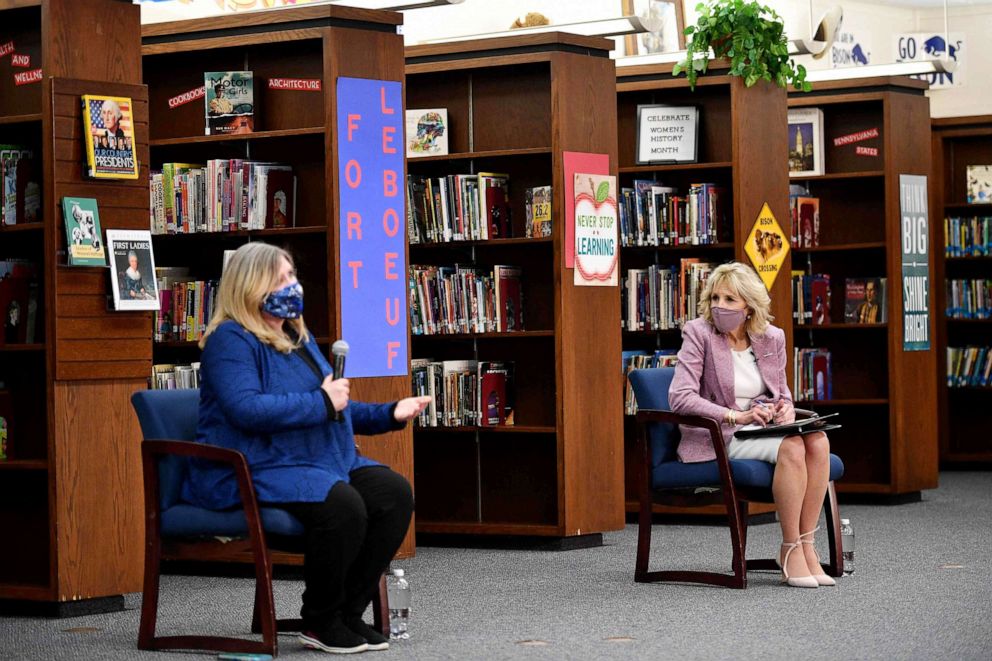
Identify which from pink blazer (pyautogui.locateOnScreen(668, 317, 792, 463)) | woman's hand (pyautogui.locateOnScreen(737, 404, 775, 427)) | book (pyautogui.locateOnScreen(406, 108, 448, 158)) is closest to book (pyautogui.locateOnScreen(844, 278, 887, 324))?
book (pyautogui.locateOnScreen(406, 108, 448, 158))

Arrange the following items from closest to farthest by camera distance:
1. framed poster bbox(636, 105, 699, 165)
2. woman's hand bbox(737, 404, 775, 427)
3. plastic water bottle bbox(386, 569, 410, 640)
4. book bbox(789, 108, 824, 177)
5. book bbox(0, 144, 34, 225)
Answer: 1. plastic water bottle bbox(386, 569, 410, 640)
2. book bbox(0, 144, 34, 225)
3. woman's hand bbox(737, 404, 775, 427)
4. framed poster bbox(636, 105, 699, 165)
5. book bbox(789, 108, 824, 177)

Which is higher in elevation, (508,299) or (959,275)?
(959,275)

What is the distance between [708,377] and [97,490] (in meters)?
2.32

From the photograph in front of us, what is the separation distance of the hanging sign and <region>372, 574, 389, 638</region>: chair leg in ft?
9.34

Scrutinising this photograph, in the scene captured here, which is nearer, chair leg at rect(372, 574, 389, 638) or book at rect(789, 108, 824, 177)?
chair leg at rect(372, 574, 389, 638)

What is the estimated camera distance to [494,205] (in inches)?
296

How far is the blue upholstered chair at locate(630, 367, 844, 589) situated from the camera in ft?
19.2

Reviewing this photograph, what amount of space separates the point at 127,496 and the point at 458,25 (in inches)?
211

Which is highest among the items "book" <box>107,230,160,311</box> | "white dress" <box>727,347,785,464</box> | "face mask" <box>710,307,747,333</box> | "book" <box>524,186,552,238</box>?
"book" <box>524,186,552,238</box>

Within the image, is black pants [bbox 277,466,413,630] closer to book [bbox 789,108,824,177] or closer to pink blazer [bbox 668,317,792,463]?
pink blazer [bbox 668,317,792,463]

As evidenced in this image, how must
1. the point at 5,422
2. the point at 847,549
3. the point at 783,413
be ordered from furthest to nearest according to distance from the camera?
the point at 847,549 → the point at 783,413 → the point at 5,422

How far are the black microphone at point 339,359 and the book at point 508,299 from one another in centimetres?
292

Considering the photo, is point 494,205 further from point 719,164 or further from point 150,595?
point 150,595

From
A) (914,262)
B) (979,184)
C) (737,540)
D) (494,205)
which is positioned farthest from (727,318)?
(979,184)
